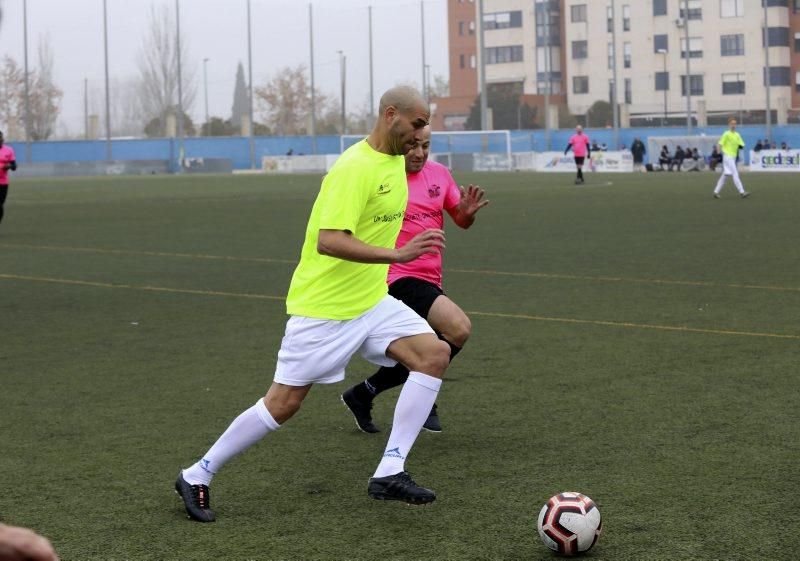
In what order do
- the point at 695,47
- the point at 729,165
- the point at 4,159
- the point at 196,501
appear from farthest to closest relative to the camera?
the point at 695,47 → the point at 729,165 → the point at 4,159 → the point at 196,501

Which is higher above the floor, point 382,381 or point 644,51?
point 644,51

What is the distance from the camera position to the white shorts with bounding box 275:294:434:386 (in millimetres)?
5672

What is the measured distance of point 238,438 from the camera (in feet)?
18.6

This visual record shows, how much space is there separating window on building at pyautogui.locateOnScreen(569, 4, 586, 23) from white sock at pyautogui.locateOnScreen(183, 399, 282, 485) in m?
95.8

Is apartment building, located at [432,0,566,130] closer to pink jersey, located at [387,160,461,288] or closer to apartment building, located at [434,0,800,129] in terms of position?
apartment building, located at [434,0,800,129]

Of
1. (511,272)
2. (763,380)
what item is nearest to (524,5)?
(511,272)

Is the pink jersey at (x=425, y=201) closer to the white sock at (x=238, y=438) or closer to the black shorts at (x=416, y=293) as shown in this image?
the black shorts at (x=416, y=293)

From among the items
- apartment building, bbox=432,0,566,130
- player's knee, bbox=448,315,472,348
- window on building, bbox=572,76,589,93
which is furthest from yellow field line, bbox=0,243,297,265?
window on building, bbox=572,76,589,93

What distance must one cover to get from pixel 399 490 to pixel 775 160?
49.5m

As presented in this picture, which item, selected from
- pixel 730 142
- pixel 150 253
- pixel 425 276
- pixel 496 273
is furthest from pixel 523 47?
pixel 425 276

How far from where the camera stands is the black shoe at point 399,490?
5.67 meters

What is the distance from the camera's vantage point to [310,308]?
5.74 metres

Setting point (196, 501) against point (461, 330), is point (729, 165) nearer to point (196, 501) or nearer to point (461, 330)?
point (461, 330)

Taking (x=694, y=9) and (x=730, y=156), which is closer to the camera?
(x=730, y=156)
